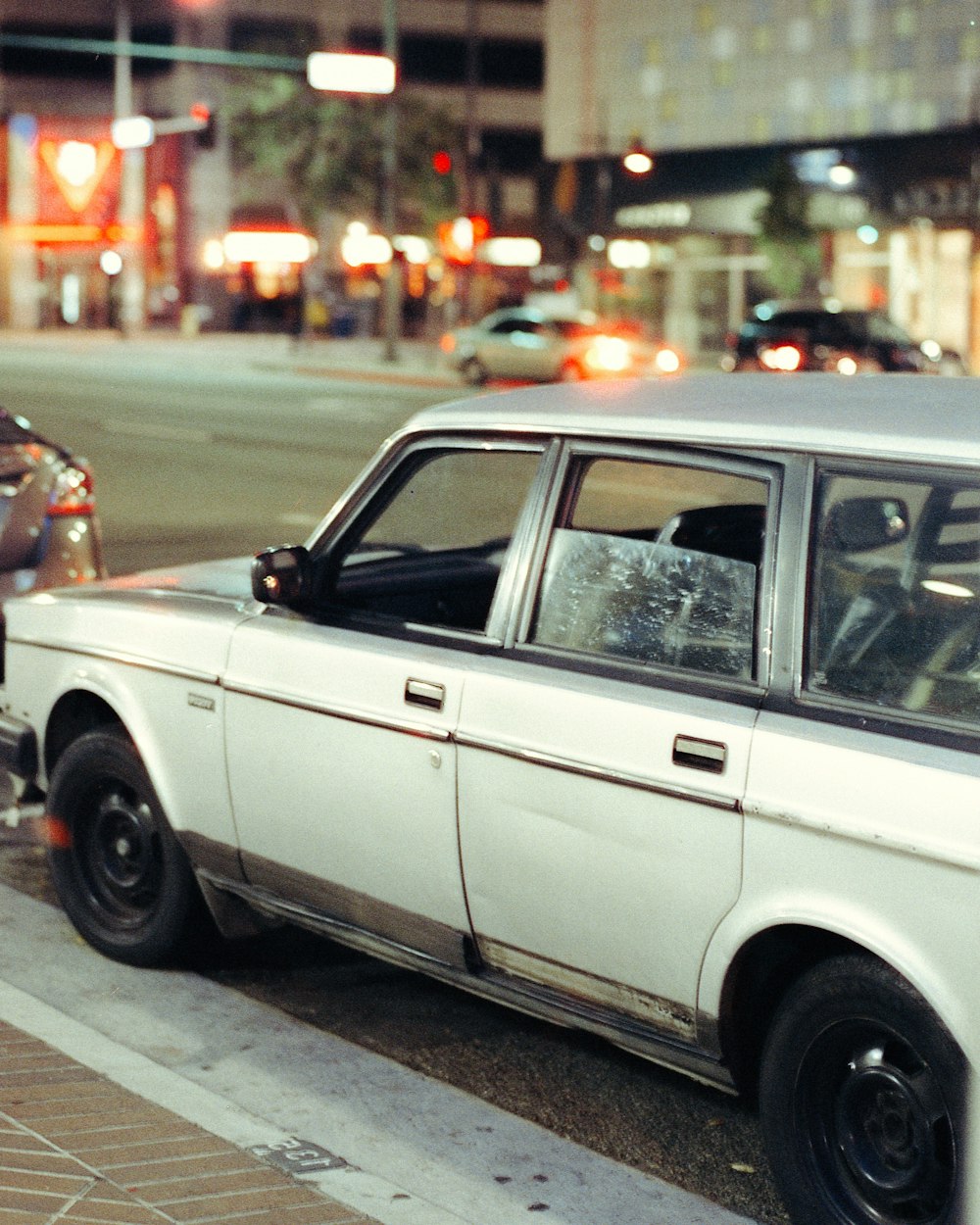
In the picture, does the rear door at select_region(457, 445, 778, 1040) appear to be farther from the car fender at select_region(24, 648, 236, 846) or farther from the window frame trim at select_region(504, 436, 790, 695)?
the car fender at select_region(24, 648, 236, 846)

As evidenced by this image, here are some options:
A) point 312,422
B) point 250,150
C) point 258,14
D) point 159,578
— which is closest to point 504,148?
point 258,14

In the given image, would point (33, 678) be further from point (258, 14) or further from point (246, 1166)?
point (258, 14)

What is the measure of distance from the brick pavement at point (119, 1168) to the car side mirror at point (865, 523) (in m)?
1.60

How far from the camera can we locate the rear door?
12.7 feet

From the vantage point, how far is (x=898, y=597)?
3.76 metres

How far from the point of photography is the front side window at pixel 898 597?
11.9ft

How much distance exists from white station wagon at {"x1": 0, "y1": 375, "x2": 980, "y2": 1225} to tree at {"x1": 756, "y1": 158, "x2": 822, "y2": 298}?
40.8 m

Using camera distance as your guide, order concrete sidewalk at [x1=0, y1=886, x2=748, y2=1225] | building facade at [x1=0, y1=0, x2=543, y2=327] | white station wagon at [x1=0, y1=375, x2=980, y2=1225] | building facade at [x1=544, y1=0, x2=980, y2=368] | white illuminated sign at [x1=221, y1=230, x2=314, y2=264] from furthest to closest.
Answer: building facade at [x1=0, y1=0, x2=543, y2=327]
white illuminated sign at [x1=221, y1=230, x2=314, y2=264]
building facade at [x1=544, y1=0, x2=980, y2=368]
concrete sidewalk at [x1=0, y1=886, x2=748, y2=1225]
white station wagon at [x1=0, y1=375, x2=980, y2=1225]

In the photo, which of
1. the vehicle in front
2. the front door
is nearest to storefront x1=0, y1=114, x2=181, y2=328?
the vehicle in front

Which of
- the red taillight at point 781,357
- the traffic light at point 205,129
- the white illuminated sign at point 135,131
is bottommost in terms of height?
the red taillight at point 781,357

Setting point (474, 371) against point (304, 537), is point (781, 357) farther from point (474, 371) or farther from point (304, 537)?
point (304, 537)

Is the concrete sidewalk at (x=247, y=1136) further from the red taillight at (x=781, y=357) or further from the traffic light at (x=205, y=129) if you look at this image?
the traffic light at (x=205, y=129)

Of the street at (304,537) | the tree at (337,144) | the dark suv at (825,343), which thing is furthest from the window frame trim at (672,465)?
the tree at (337,144)

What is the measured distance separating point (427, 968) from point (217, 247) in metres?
66.4
